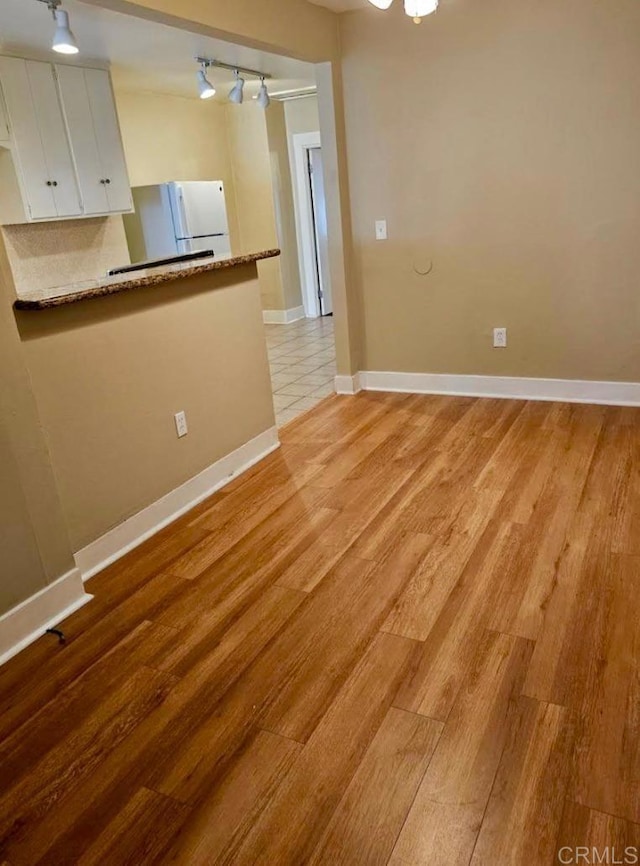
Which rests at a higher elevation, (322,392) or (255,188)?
(255,188)

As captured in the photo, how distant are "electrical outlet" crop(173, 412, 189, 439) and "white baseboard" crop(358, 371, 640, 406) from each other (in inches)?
74.4

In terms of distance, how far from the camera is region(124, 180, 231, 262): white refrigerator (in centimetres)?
545

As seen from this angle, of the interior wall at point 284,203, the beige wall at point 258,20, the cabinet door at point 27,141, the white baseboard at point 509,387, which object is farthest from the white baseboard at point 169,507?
the interior wall at point 284,203

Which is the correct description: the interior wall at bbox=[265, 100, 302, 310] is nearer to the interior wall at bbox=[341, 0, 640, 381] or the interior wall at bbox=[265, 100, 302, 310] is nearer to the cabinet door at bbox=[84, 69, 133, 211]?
the cabinet door at bbox=[84, 69, 133, 211]

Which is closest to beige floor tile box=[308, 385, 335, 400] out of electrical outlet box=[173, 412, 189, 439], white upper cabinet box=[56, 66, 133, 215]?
electrical outlet box=[173, 412, 189, 439]

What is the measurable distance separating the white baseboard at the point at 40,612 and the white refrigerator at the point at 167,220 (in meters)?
3.83

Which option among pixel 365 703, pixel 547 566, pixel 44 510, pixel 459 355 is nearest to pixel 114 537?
pixel 44 510

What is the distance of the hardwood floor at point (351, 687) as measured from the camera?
4.56ft

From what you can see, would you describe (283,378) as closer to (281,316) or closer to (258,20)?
(281,316)

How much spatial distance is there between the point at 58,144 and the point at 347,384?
8.70 ft

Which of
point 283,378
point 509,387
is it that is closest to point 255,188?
point 283,378

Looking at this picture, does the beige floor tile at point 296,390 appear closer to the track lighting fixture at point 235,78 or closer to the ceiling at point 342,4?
the track lighting fixture at point 235,78

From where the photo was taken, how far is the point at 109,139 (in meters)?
4.75

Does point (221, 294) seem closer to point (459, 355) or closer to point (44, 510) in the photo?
point (44, 510)
